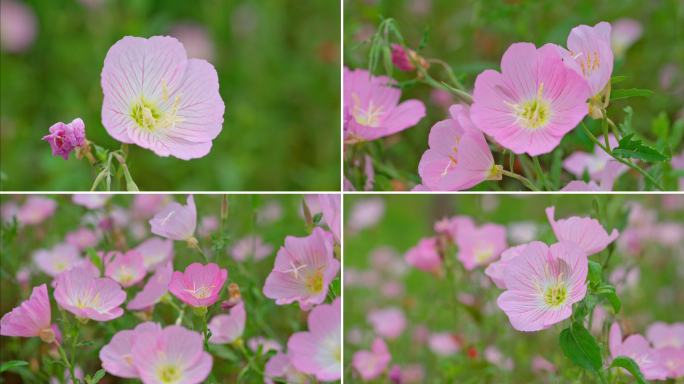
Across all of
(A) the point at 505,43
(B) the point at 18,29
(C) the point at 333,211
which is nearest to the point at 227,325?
(C) the point at 333,211

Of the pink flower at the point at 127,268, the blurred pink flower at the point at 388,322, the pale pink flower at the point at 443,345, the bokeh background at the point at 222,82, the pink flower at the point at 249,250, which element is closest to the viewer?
the pink flower at the point at 127,268

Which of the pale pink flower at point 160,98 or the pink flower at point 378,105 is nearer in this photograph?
the pale pink flower at point 160,98

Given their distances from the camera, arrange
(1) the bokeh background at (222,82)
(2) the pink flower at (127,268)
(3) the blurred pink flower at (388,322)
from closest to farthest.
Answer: (2) the pink flower at (127,268), (3) the blurred pink flower at (388,322), (1) the bokeh background at (222,82)

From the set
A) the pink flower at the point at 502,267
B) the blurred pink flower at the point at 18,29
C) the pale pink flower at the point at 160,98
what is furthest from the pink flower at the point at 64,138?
the blurred pink flower at the point at 18,29

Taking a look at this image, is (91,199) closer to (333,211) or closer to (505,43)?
(333,211)

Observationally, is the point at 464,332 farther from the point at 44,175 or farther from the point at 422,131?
the point at 44,175

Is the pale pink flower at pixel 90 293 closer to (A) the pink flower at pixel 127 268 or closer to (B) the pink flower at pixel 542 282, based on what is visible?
(A) the pink flower at pixel 127 268
